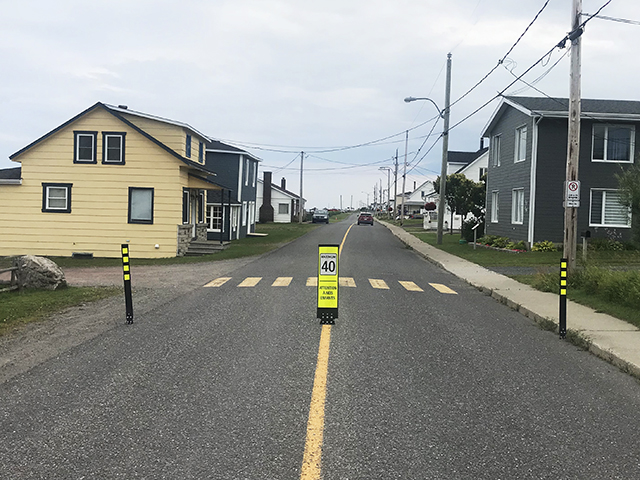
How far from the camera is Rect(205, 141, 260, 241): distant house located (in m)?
37.4

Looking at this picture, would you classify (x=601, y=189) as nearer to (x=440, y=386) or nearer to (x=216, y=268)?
(x=216, y=268)

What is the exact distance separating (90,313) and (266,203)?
61543 millimetres

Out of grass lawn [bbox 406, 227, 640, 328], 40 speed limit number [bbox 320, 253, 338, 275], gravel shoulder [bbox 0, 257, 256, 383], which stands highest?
40 speed limit number [bbox 320, 253, 338, 275]

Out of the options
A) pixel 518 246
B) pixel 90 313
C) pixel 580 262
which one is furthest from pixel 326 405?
pixel 518 246

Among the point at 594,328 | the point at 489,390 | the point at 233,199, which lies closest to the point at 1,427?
the point at 489,390

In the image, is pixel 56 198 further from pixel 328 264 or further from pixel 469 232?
pixel 469 232

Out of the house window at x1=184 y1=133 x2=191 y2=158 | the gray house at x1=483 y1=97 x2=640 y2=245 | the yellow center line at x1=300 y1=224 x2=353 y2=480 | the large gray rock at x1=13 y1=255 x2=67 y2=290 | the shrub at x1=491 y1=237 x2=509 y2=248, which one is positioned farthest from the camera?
the shrub at x1=491 y1=237 x2=509 y2=248

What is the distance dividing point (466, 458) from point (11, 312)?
9.53m

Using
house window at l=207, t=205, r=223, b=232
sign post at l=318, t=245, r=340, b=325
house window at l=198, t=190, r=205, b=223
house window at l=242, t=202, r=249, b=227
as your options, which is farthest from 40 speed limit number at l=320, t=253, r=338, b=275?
house window at l=242, t=202, r=249, b=227

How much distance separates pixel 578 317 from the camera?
37.1 feet

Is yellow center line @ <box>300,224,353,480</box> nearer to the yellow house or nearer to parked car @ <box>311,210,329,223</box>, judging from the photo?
the yellow house

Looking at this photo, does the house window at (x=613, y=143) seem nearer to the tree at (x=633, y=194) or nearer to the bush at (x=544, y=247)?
the bush at (x=544, y=247)

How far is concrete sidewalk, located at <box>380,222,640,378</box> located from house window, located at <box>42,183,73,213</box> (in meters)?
17.1

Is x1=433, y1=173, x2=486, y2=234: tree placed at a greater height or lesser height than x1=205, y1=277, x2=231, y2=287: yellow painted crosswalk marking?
greater
